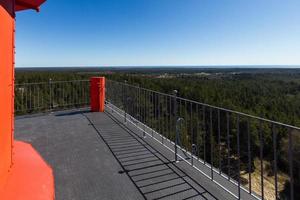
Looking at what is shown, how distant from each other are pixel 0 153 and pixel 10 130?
0.36 meters

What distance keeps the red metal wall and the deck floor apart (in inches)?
28.7

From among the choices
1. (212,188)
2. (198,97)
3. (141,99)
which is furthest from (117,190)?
(198,97)

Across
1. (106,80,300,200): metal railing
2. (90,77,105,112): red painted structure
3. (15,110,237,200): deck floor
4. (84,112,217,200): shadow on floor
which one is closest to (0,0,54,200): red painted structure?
(15,110,237,200): deck floor

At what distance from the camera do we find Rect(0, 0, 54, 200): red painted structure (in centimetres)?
222

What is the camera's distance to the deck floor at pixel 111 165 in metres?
2.90

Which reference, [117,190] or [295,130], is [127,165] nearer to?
[117,190]

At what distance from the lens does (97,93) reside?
25.5 feet

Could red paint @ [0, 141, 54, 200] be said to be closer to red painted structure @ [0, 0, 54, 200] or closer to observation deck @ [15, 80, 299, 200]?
red painted structure @ [0, 0, 54, 200]

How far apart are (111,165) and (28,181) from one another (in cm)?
134

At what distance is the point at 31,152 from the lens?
381cm

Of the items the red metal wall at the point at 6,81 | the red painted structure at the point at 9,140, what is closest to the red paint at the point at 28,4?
the red painted structure at the point at 9,140

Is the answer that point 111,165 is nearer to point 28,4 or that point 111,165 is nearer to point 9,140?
point 9,140

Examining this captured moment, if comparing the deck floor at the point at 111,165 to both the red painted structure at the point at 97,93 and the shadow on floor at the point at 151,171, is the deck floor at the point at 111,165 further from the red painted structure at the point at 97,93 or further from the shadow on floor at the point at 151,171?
the red painted structure at the point at 97,93

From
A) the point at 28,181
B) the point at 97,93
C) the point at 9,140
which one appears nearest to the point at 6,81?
the point at 9,140
